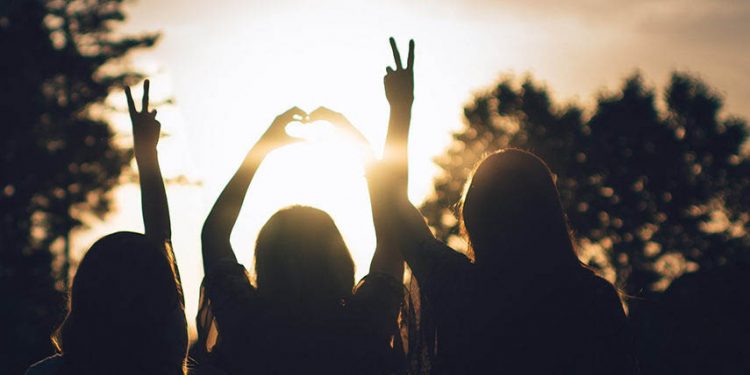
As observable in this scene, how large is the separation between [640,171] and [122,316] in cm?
4575

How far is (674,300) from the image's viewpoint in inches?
200

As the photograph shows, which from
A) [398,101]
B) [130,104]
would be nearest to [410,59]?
[398,101]

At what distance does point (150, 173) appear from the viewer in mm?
A: 3625

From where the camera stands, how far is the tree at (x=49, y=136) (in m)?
25.3

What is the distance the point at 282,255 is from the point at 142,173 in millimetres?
1050

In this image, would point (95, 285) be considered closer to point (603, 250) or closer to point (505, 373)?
point (505, 373)

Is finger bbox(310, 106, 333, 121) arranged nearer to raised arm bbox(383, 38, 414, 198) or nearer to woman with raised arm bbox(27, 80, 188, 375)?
raised arm bbox(383, 38, 414, 198)

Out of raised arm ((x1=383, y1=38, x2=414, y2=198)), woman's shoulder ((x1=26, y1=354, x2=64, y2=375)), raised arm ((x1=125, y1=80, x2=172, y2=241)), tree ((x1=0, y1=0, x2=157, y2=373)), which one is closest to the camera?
woman's shoulder ((x1=26, y1=354, x2=64, y2=375))

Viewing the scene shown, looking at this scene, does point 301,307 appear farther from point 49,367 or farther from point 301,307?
point 49,367

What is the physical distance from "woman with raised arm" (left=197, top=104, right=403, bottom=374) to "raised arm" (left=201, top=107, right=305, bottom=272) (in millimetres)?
129

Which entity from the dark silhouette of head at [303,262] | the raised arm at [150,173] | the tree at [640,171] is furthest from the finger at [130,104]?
the tree at [640,171]

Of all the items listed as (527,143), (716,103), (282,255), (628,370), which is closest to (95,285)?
(282,255)

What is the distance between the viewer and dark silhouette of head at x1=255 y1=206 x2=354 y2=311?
2.99 m

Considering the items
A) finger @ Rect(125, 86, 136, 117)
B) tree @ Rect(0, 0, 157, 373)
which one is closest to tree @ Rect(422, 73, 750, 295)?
tree @ Rect(0, 0, 157, 373)
